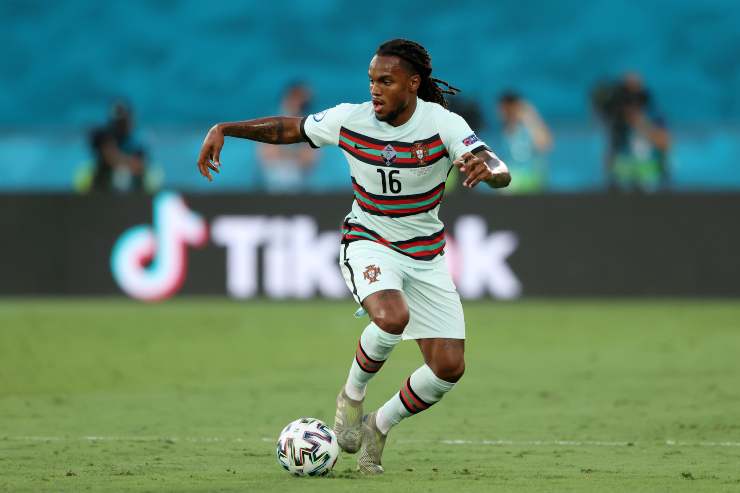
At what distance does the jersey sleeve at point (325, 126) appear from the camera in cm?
724

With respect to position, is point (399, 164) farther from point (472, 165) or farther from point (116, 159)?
point (116, 159)

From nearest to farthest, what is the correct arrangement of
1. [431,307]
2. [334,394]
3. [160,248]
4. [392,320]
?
[392,320] → [431,307] → [334,394] → [160,248]

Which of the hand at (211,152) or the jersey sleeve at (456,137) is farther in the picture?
the hand at (211,152)

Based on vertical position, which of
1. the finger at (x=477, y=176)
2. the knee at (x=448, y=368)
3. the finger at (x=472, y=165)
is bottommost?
the knee at (x=448, y=368)

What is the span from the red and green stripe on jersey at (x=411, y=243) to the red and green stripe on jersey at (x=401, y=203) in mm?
119

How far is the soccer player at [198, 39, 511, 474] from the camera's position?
6957 mm

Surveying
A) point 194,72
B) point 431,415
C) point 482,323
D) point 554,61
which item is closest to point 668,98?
point 554,61

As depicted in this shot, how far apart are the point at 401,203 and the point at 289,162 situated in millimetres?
10672

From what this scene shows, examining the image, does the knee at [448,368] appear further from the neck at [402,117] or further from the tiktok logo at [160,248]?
the tiktok logo at [160,248]

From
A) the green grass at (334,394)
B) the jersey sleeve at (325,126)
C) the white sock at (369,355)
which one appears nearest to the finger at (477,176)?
the white sock at (369,355)

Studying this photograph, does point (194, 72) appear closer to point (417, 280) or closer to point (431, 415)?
point (431, 415)

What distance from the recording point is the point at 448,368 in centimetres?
693

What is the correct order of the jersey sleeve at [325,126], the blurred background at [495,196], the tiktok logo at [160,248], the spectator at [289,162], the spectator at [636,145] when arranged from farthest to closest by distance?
the spectator at [289,162] → the tiktok logo at [160,248] → the spectator at [636,145] → the blurred background at [495,196] → the jersey sleeve at [325,126]

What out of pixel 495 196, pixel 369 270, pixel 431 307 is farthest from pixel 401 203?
pixel 495 196
